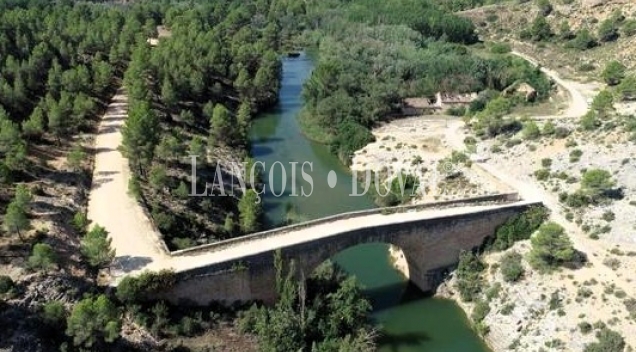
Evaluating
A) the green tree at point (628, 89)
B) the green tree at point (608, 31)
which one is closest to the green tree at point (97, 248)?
the green tree at point (628, 89)

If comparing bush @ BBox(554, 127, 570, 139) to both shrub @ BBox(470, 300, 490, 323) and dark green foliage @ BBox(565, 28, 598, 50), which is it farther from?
dark green foliage @ BBox(565, 28, 598, 50)

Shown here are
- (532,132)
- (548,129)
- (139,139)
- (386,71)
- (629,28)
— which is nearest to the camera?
(139,139)

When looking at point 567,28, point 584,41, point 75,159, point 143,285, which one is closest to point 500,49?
point 567,28

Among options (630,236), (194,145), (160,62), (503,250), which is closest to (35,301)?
(194,145)

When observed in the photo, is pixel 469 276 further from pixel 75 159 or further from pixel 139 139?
pixel 75 159

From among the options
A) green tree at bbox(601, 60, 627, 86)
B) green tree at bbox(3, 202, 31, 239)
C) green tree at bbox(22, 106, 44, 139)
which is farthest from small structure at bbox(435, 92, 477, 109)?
green tree at bbox(3, 202, 31, 239)

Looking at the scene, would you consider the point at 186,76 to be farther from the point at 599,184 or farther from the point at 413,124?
the point at 599,184

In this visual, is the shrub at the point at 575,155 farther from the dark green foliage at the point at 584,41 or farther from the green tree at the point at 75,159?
the dark green foliage at the point at 584,41

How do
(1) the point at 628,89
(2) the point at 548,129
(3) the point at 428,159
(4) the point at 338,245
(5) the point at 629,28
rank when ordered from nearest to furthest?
(4) the point at 338,245 < (2) the point at 548,129 < (3) the point at 428,159 < (1) the point at 628,89 < (5) the point at 629,28
